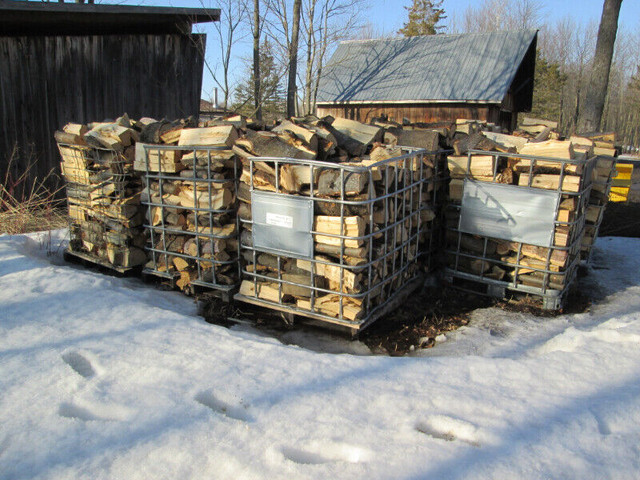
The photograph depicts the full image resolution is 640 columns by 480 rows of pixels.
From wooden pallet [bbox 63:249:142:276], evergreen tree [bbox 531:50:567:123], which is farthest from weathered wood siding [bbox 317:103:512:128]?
evergreen tree [bbox 531:50:567:123]

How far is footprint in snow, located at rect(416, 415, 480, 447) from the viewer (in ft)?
8.29

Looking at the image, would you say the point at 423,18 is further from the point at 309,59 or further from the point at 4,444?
the point at 4,444

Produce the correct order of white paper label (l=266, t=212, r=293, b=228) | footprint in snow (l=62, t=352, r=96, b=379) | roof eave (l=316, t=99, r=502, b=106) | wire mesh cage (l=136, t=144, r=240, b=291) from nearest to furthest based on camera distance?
footprint in snow (l=62, t=352, r=96, b=379), white paper label (l=266, t=212, r=293, b=228), wire mesh cage (l=136, t=144, r=240, b=291), roof eave (l=316, t=99, r=502, b=106)

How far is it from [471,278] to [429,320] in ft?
3.08

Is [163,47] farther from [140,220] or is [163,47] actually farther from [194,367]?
[194,367]

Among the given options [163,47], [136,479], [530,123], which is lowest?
[136,479]

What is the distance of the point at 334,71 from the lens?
2008 cm

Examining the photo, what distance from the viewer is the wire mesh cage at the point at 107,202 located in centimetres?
550

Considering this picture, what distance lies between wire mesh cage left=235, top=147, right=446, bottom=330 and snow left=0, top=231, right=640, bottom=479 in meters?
0.49

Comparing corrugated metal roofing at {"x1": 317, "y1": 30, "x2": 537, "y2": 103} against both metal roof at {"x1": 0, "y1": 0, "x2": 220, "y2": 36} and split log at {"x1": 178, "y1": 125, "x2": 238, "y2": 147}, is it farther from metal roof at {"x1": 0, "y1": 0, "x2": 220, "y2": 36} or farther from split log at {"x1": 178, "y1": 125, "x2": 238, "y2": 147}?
split log at {"x1": 178, "y1": 125, "x2": 238, "y2": 147}

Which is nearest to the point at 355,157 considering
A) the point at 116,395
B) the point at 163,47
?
the point at 116,395

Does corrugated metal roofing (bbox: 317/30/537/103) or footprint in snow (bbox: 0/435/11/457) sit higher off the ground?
corrugated metal roofing (bbox: 317/30/537/103)

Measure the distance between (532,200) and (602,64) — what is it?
10705mm

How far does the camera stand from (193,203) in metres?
4.97
